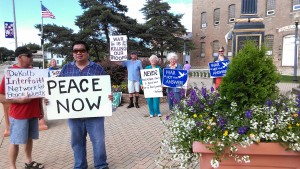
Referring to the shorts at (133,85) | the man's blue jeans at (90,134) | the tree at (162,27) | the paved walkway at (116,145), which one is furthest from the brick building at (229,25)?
the man's blue jeans at (90,134)

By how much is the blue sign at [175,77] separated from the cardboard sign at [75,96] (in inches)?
147

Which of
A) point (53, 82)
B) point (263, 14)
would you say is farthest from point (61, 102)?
point (263, 14)

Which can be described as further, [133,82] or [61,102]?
[133,82]

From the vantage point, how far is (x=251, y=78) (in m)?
2.70

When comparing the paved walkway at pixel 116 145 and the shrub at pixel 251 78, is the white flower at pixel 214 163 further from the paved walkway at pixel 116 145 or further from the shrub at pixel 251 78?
the paved walkway at pixel 116 145

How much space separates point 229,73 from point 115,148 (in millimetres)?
2995

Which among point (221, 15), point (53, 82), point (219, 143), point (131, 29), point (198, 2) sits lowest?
point (219, 143)

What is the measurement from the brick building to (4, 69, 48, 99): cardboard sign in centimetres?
2265

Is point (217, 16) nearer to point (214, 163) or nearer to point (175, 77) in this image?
point (175, 77)

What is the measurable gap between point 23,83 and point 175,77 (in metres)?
4.20

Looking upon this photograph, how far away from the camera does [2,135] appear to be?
6.07 m

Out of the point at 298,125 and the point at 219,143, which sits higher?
the point at 298,125

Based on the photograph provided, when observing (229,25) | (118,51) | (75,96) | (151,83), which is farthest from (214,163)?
(229,25)

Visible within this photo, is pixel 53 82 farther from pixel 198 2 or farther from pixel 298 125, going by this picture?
pixel 198 2
